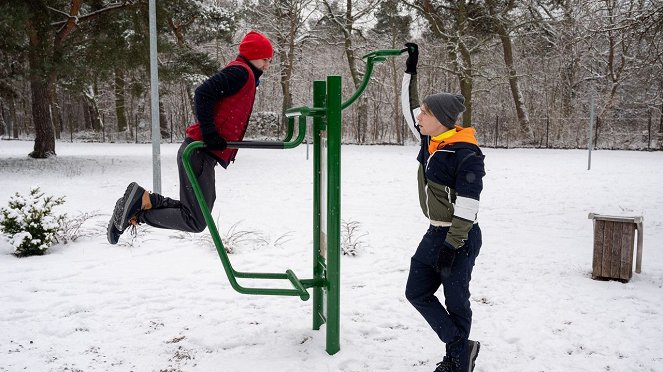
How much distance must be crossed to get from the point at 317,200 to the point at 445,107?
111cm

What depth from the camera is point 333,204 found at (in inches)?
126

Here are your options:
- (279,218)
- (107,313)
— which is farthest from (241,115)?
(279,218)

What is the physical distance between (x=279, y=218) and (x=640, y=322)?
16.6ft

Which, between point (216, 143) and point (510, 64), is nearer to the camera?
point (216, 143)

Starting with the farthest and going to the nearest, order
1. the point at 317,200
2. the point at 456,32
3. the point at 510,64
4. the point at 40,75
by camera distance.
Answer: the point at 510,64 < the point at 456,32 < the point at 40,75 < the point at 317,200

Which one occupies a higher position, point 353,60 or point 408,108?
point 353,60

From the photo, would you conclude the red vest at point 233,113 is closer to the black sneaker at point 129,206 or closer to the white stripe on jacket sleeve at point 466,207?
the black sneaker at point 129,206

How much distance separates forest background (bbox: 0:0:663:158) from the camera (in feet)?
49.9

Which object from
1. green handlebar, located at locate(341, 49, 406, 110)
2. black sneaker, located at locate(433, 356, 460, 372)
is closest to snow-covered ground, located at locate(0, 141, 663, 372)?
black sneaker, located at locate(433, 356, 460, 372)

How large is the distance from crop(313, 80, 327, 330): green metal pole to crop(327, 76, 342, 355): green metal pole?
0.50 feet

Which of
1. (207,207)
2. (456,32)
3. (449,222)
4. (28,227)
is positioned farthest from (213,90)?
(456,32)

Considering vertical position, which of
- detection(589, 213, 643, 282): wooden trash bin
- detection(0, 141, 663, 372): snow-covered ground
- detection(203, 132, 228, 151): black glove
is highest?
detection(203, 132, 228, 151): black glove

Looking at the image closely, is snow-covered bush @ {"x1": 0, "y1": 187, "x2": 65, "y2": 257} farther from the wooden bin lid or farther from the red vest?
the wooden bin lid

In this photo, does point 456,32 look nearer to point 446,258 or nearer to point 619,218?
point 619,218
